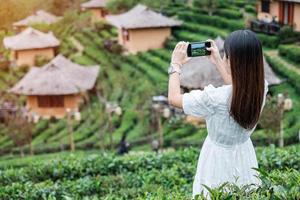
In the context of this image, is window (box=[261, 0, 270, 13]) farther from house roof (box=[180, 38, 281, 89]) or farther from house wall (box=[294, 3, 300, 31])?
house roof (box=[180, 38, 281, 89])

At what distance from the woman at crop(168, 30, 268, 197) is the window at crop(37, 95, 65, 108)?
24.2 m

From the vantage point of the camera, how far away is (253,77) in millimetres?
3615

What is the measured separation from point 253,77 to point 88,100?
24.9m

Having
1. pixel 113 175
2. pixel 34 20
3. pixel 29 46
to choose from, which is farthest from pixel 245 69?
pixel 34 20

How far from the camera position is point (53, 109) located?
2789 centimetres

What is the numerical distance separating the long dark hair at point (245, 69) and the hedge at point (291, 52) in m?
20.3

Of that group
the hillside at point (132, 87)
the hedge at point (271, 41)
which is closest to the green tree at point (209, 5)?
the hillside at point (132, 87)

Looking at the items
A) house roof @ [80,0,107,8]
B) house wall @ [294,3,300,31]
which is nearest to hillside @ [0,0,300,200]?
house wall @ [294,3,300,31]

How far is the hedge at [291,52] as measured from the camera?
76.5 feet

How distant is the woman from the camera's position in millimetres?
3613

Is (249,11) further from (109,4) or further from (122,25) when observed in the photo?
(109,4)

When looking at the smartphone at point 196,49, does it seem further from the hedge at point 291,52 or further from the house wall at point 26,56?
the house wall at point 26,56

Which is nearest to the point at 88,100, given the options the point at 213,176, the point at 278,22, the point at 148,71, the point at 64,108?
the point at 64,108

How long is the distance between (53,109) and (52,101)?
1.31 feet
